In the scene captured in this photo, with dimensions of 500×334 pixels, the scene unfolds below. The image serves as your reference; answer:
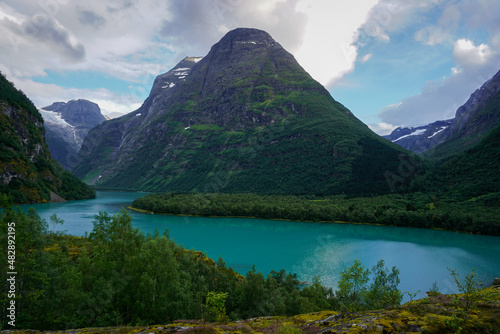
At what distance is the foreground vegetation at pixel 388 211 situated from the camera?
277 feet

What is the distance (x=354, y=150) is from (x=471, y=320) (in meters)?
198

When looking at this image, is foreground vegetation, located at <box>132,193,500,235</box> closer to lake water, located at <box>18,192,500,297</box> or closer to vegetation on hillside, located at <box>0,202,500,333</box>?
lake water, located at <box>18,192,500,297</box>

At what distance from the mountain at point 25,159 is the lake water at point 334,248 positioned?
6092cm

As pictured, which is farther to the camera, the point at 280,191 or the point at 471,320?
the point at 280,191

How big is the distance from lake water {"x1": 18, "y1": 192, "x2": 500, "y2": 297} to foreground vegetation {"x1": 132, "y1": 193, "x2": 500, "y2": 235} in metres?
4.53

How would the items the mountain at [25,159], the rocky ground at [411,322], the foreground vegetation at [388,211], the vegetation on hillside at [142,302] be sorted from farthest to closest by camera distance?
1. the mountain at [25,159]
2. the foreground vegetation at [388,211]
3. the vegetation on hillside at [142,302]
4. the rocky ground at [411,322]

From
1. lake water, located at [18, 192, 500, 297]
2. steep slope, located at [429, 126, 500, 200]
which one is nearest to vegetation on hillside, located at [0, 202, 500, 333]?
lake water, located at [18, 192, 500, 297]

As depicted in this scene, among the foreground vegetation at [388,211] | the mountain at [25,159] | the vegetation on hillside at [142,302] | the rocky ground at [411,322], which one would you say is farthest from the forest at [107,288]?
the mountain at [25,159]

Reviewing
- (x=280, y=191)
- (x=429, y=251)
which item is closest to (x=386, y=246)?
(x=429, y=251)

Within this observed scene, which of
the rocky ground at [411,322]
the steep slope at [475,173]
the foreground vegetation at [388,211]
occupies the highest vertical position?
the steep slope at [475,173]

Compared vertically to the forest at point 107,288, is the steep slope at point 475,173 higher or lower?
higher

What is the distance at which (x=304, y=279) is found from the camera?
144ft

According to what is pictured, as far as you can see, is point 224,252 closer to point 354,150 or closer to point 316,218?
point 316,218

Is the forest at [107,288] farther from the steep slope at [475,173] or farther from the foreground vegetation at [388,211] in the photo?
the steep slope at [475,173]
